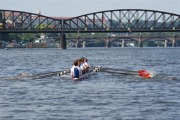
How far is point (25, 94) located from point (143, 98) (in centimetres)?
777

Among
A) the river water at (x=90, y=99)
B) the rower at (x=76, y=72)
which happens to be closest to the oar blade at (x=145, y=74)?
the river water at (x=90, y=99)

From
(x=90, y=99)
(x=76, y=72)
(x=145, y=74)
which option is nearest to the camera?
(x=90, y=99)

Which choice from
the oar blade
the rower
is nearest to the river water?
the rower

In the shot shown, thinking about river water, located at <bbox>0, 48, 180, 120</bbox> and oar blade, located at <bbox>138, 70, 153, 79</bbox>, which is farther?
oar blade, located at <bbox>138, 70, 153, 79</bbox>

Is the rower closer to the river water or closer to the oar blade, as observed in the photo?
the river water

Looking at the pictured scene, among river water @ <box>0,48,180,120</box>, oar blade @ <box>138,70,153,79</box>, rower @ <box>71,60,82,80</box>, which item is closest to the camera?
river water @ <box>0,48,180,120</box>

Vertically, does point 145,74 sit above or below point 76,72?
below

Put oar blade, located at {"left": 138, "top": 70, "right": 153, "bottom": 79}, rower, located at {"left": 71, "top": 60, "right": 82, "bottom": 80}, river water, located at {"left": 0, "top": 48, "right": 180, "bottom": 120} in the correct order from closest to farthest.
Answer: river water, located at {"left": 0, "top": 48, "right": 180, "bottom": 120} < rower, located at {"left": 71, "top": 60, "right": 82, "bottom": 80} < oar blade, located at {"left": 138, "top": 70, "right": 153, "bottom": 79}

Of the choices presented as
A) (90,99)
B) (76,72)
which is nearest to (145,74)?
(76,72)

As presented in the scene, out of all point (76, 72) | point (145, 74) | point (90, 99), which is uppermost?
point (76, 72)

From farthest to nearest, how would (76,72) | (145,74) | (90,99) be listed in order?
(145,74), (76,72), (90,99)

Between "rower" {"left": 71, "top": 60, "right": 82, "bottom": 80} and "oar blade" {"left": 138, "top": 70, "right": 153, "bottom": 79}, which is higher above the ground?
"rower" {"left": 71, "top": 60, "right": 82, "bottom": 80}

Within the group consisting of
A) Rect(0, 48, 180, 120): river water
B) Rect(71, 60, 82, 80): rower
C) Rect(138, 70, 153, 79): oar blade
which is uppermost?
Rect(71, 60, 82, 80): rower

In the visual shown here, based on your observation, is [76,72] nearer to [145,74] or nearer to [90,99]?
[145,74]
